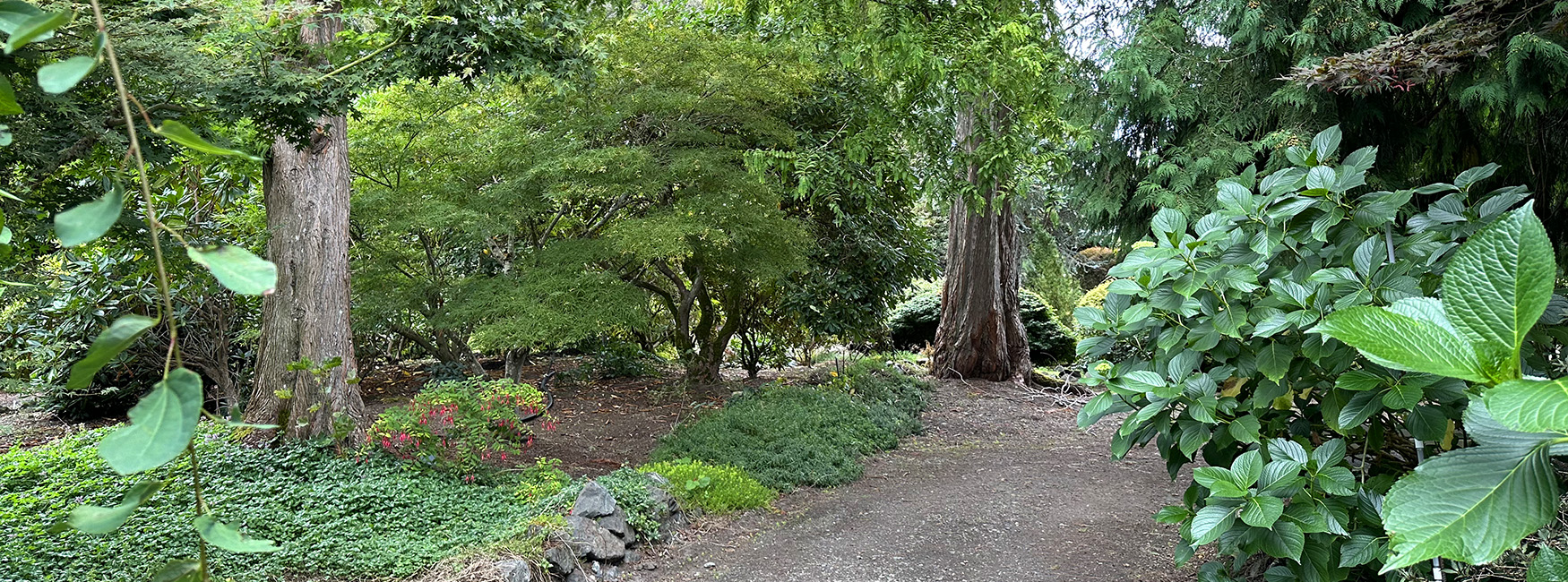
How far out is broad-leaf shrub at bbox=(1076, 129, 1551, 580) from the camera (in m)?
2.14

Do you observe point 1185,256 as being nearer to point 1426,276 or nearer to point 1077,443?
point 1426,276

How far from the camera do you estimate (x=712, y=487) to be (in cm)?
523

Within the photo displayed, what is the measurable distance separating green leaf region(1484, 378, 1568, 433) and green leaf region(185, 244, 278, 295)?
0.67 metres

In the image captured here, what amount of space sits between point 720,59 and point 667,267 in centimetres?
265

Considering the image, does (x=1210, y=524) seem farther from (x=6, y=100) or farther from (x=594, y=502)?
(x=594, y=502)

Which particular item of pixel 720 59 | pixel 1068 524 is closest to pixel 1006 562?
pixel 1068 524

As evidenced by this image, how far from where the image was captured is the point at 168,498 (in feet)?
13.6

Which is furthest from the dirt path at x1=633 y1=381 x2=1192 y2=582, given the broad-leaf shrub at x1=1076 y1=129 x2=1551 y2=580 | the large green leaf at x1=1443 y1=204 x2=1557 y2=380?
the large green leaf at x1=1443 y1=204 x2=1557 y2=380

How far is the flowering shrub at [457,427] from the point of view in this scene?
4984 mm

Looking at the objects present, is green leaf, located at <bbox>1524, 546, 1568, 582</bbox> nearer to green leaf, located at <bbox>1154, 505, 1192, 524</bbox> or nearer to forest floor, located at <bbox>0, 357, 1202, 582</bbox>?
green leaf, located at <bbox>1154, 505, 1192, 524</bbox>

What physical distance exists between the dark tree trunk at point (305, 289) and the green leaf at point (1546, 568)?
5.55m

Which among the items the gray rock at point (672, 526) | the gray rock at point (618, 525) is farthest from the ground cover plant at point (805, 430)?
the gray rock at point (618, 525)

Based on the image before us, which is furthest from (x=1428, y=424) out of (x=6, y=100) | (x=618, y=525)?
(x=618, y=525)

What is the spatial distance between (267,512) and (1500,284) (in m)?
4.79
